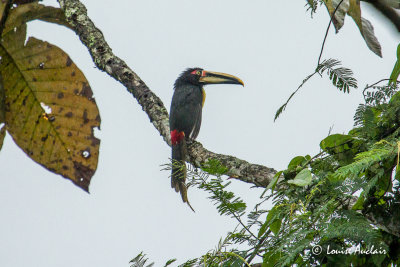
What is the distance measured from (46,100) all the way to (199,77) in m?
6.41

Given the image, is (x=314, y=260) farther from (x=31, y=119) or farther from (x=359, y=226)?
(x=31, y=119)

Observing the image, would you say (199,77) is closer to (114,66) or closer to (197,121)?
(197,121)

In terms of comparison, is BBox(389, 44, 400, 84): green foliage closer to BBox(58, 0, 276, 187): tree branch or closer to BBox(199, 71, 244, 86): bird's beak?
BBox(58, 0, 276, 187): tree branch

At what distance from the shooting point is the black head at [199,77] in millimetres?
7256

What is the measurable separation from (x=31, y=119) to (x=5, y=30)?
0.77ft

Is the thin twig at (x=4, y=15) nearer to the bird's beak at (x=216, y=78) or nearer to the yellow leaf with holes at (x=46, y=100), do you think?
the yellow leaf with holes at (x=46, y=100)

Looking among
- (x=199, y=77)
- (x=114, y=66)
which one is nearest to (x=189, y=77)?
(x=199, y=77)

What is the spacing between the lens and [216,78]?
7320 mm

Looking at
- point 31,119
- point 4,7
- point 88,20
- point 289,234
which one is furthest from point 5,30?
point 88,20

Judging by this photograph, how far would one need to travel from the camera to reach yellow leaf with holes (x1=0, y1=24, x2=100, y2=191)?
114cm

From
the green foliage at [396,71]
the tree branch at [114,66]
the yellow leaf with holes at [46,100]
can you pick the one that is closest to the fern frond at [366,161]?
the green foliage at [396,71]

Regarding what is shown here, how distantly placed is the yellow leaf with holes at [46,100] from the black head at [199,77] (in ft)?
19.8

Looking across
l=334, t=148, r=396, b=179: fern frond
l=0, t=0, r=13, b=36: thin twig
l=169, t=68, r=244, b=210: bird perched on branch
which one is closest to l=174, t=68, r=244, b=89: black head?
l=169, t=68, r=244, b=210: bird perched on branch

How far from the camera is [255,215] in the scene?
1.83 m
